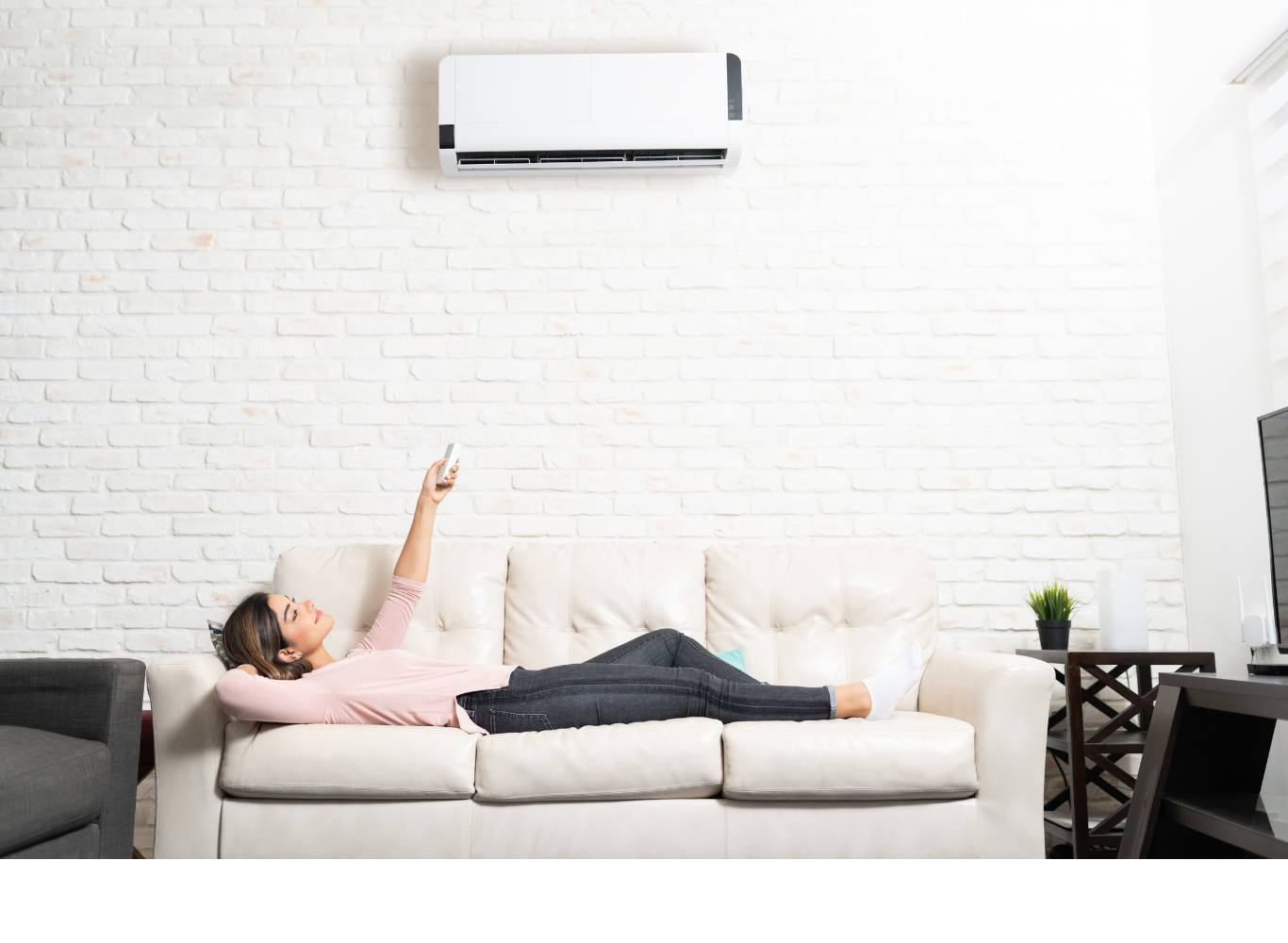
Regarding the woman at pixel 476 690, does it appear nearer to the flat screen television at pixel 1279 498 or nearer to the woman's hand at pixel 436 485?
the woman's hand at pixel 436 485

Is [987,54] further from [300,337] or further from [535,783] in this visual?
[535,783]

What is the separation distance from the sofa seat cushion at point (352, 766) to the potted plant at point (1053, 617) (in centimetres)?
172

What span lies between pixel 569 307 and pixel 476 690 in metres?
1.40

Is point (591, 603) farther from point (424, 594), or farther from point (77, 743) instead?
point (77, 743)

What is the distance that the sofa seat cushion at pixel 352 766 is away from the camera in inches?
78.1

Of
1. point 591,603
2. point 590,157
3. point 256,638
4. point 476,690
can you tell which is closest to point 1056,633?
point 591,603

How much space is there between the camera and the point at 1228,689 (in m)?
1.66

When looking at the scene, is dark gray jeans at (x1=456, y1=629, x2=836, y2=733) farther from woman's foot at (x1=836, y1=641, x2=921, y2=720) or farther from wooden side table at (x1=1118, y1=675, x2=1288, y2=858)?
wooden side table at (x1=1118, y1=675, x2=1288, y2=858)

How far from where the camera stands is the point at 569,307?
310 centimetres

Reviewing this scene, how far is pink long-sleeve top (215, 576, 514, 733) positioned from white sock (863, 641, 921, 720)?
34.2 inches

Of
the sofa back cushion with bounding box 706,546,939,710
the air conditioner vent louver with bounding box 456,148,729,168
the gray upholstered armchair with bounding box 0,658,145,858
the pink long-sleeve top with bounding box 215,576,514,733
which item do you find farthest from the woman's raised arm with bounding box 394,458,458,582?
the air conditioner vent louver with bounding box 456,148,729,168

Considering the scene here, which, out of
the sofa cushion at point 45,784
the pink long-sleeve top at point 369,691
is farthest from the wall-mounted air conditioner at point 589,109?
the sofa cushion at point 45,784

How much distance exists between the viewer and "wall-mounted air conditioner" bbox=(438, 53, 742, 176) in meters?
3.00
